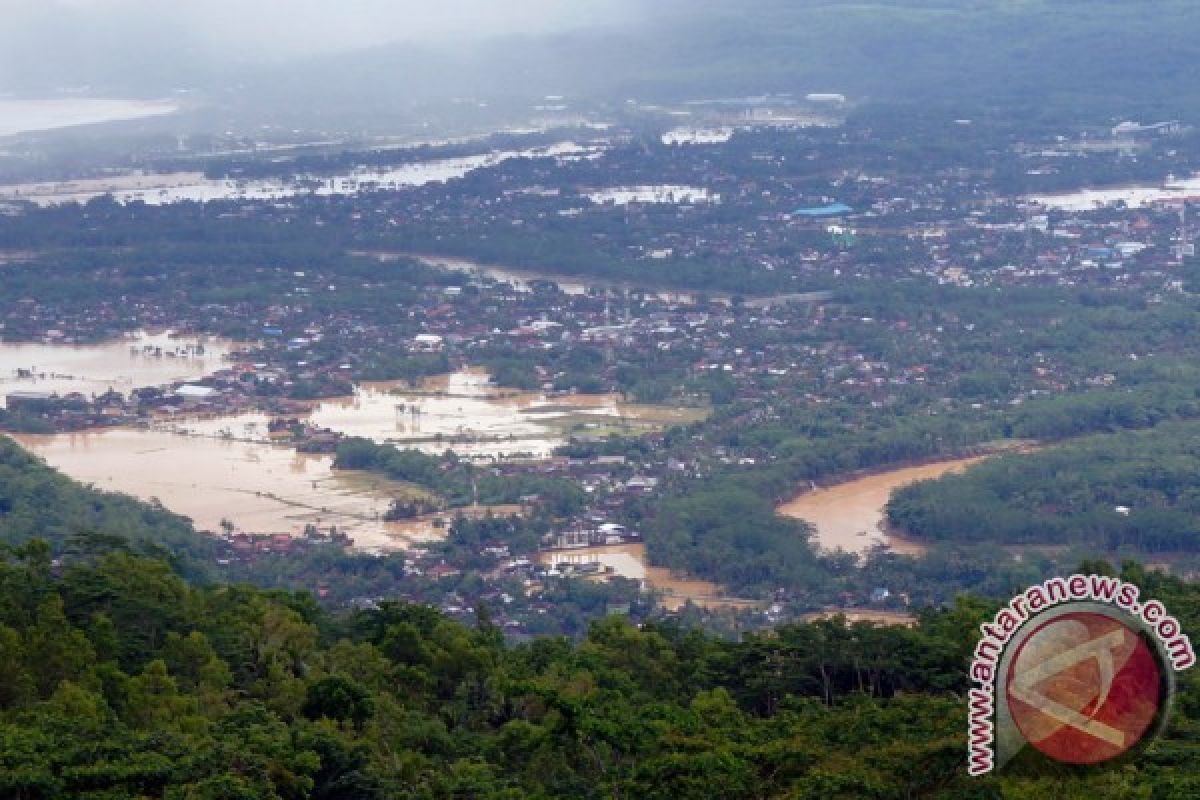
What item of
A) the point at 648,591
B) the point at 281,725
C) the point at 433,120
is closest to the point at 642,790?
the point at 281,725

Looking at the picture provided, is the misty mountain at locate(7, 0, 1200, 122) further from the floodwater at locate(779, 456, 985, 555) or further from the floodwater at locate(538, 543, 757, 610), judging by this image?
the floodwater at locate(538, 543, 757, 610)

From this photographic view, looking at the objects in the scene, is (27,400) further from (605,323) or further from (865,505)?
(865,505)

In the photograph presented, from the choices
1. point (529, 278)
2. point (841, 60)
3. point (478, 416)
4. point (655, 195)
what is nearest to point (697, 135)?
point (655, 195)

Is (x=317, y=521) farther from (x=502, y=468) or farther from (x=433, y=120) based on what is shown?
(x=433, y=120)

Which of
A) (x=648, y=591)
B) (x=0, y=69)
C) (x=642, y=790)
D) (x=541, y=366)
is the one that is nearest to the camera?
(x=642, y=790)

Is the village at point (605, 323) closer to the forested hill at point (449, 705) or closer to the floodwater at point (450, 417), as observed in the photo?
the floodwater at point (450, 417)

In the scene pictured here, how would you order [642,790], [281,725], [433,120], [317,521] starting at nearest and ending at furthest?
1. [642,790]
2. [281,725]
3. [317,521]
4. [433,120]
